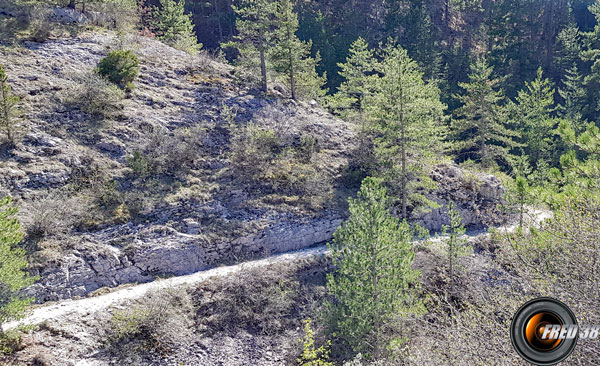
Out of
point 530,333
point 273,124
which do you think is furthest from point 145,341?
point 273,124

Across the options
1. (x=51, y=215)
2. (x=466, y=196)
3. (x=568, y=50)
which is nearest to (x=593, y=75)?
(x=568, y=50)

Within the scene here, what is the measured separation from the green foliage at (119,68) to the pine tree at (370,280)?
58.1 ft

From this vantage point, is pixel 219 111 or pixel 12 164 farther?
pixel 219 111

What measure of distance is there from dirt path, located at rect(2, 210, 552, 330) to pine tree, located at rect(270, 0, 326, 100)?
15.0 meters

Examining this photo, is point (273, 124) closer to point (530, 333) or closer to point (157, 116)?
point (157, 116)

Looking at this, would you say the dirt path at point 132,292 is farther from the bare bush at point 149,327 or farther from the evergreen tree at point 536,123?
the evergreen tree at point 536,123

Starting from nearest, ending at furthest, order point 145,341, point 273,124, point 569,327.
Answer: point 569,327 → point 145,341 → point 273,124

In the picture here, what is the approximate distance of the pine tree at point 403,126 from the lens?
1992 cm

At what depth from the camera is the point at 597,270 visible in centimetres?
619

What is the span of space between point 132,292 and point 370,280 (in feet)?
29.0

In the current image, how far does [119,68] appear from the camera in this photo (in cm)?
2311

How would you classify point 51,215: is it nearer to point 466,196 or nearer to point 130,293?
point 130,293

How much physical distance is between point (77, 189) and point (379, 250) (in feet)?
44.4

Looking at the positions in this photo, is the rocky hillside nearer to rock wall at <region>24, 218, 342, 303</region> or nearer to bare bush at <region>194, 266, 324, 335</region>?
rock wall at <region>24, 218, 342, 303</region>
